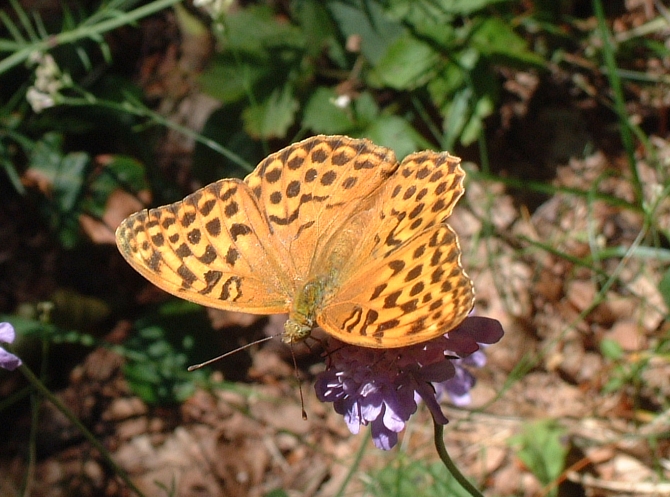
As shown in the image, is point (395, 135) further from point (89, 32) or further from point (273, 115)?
point (89, 32)

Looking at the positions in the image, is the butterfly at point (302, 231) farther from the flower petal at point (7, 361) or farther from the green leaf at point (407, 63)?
the green leaf at point (407, 63)

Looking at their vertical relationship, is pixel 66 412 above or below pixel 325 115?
above

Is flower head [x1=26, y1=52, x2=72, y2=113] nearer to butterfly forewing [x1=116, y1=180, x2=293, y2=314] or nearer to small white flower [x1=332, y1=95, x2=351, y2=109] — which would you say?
small white flower [x1=332, y1=95, x2=351, y2=109]

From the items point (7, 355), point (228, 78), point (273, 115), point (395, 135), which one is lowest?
point (395, 135)

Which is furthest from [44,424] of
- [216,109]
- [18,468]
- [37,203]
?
[216,109]

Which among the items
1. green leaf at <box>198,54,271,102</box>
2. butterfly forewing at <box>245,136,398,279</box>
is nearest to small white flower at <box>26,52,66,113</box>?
green leaf at <box>198,54,271,102</box>

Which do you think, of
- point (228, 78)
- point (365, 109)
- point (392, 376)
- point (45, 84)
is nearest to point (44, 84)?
point (45, 84)
